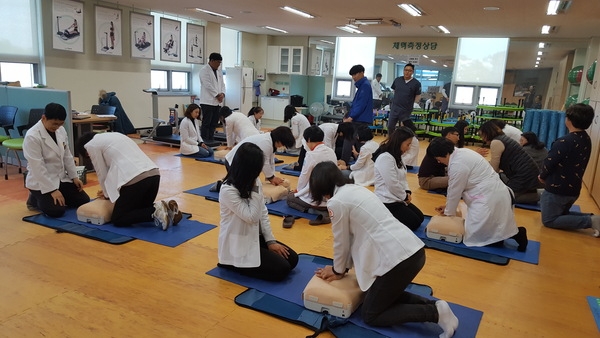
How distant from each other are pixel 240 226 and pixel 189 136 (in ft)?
15.3

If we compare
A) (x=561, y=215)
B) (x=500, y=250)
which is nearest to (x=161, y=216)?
(x=500, y=250)

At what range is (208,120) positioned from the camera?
27.0 feet

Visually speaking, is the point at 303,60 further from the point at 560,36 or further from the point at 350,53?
the point at 560,36

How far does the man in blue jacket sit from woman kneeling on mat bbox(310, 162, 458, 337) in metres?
4.12

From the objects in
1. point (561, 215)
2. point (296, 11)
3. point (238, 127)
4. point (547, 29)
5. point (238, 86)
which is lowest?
point (561, 215)

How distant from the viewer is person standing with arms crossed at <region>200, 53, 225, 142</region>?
779 centimetres

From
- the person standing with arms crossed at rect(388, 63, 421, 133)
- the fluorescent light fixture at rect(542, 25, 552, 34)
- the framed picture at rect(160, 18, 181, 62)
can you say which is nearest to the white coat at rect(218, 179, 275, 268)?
the person standing with arms crossed at rect(388, 63, 421, 133)

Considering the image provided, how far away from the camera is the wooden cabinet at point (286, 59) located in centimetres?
1309

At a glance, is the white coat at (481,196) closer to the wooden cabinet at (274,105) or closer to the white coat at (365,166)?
the white coat at (365,166)

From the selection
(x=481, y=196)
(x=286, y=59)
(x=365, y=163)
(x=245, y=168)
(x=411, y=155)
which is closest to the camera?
(x=245, y=168)

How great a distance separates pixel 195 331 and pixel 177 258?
98 cm

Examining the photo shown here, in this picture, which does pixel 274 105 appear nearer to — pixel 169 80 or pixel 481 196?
pixel 169 80

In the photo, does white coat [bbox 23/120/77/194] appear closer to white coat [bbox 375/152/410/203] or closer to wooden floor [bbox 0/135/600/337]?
wooden floor [bbox 0/135/600/337]

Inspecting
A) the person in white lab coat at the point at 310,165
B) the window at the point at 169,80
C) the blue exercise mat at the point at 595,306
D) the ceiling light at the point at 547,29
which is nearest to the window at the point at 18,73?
the window at the point at 169,80
